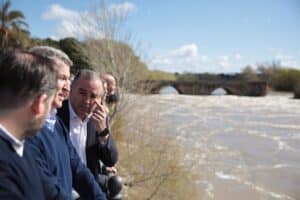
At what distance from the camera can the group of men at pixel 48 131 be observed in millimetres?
964

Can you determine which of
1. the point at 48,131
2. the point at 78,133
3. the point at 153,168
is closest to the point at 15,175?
the point at 48,131

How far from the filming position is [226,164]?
30.3 feet

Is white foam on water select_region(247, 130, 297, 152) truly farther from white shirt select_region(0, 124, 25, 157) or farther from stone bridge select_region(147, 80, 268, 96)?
stone bridge select_region(147, 80, 268, 96)

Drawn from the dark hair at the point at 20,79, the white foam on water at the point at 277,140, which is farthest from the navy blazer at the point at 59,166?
the white foam on water at the point at 277,140

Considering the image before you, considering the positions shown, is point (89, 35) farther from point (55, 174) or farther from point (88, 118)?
point (55, 174)

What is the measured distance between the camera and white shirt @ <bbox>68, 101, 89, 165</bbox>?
2.18 metres

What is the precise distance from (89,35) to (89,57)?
18.7 inches

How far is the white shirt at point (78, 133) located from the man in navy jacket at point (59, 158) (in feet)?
0.80

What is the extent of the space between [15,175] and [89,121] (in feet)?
4.53

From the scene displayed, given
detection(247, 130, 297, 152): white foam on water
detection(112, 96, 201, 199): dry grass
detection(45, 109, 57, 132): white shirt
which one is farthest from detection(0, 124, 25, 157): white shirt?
detection(247, 130, 297, 152): white foam on water

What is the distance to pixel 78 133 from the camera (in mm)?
2219

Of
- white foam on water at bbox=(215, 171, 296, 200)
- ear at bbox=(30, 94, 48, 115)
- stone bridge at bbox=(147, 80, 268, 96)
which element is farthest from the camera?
stone bridge at bbox=(147, 80, 268, 96)

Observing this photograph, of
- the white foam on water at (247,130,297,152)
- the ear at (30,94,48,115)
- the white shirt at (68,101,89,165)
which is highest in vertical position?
the ear at (30,94,48,115)

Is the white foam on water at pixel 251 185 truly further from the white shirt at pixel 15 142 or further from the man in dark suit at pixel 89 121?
the white shirt at pixel 15 142
